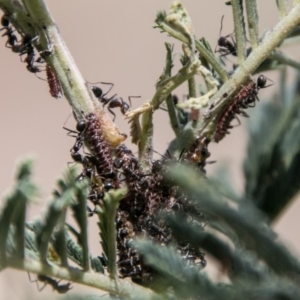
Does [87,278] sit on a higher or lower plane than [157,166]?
lower

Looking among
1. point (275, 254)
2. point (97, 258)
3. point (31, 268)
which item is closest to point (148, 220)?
point (97, 258)

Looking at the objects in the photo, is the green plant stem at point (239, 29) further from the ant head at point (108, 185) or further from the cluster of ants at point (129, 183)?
the ant head at point (108, 185)

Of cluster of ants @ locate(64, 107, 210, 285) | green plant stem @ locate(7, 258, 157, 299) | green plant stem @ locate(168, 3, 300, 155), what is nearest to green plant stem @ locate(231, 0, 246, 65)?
green plant stem @ locate(168, 3, 300, 155)

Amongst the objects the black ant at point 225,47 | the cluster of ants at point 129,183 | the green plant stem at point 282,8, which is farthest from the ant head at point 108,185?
the black ant at point 225,47

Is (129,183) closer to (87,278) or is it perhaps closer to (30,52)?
(87,278)

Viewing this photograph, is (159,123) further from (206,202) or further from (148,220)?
(206,202)

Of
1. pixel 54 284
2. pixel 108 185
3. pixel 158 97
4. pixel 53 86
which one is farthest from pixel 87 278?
pixel 53 86

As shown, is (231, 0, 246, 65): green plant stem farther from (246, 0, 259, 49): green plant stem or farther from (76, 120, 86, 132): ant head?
(76, 120, 86, 132): ant head
